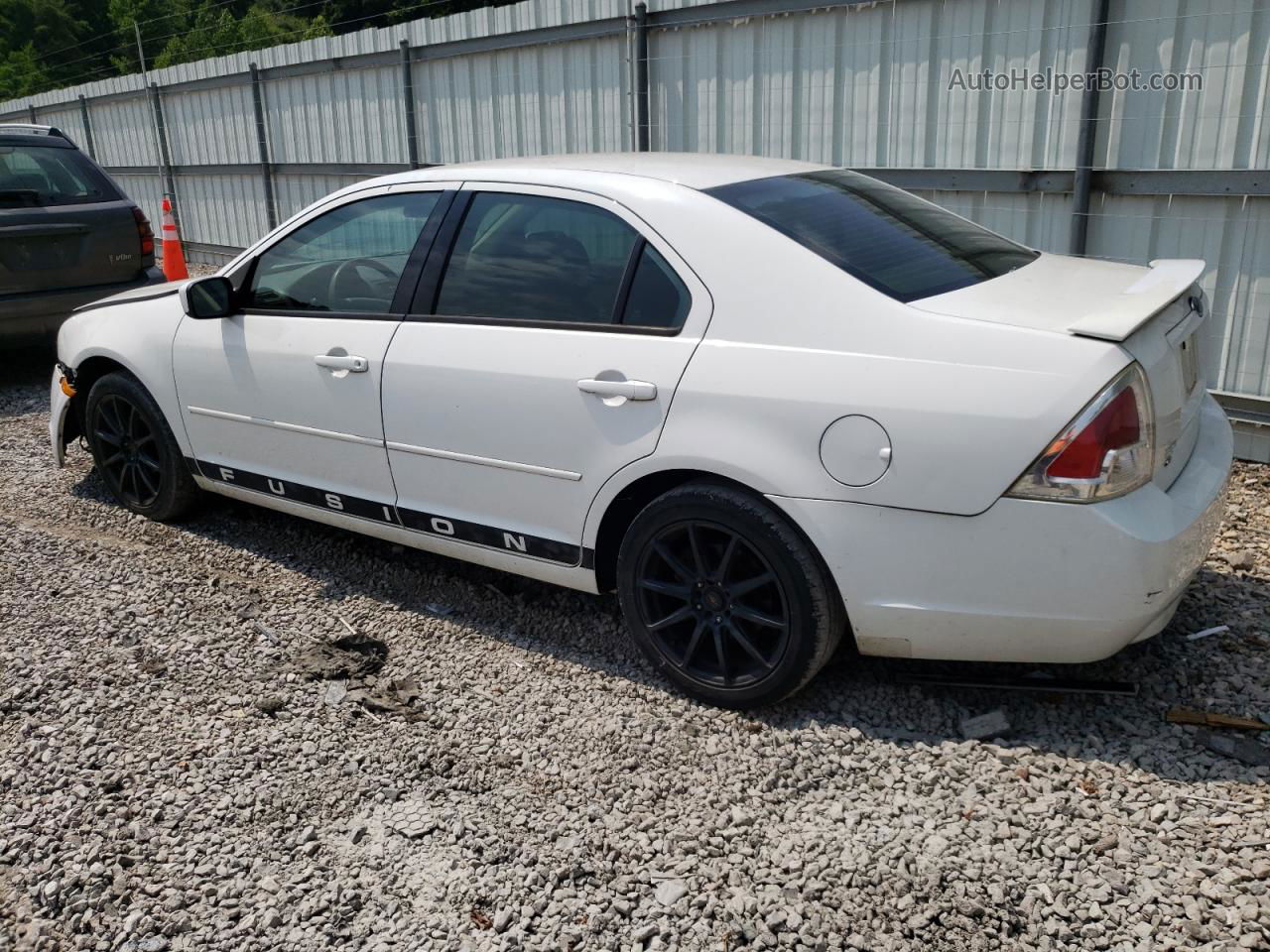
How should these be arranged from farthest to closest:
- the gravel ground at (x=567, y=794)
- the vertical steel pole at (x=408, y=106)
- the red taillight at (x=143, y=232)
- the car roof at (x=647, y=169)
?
the vertical steel pole at (x=408, y=106)
the red taillight at (x=143, y=232)
the car roof at (x=647, y=169)
the gravel ground at (x=567, y=794)

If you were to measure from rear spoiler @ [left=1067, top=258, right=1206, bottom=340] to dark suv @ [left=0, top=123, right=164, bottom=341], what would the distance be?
702cm

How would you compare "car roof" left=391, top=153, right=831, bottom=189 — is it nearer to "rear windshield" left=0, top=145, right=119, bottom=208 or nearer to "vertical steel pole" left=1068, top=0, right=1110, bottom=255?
"vertical steel pole" left=1068, top=0, right=1110, bottom=255

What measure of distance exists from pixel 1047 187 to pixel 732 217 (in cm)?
338

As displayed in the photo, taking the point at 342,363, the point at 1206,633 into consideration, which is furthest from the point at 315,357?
the point at 1206,633

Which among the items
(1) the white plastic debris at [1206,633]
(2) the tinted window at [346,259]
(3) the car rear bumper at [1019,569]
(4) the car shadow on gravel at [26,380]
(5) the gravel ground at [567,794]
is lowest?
(4) the car shadow on gravel at [26,380]

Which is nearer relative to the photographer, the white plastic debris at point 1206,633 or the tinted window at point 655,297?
the tinted window at point 655,297

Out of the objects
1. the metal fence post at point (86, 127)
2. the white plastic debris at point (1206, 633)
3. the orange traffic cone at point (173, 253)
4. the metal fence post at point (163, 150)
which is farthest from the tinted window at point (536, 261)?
the metal fence post at point (86, 127)

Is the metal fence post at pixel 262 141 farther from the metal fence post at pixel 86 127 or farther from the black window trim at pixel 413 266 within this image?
the black window trim at pixel 413 266

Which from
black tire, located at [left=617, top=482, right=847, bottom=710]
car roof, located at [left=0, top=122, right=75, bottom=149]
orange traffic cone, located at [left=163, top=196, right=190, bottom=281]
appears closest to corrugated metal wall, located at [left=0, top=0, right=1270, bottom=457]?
black tire, located at [left=617, top=482, right=847, bottom=710]

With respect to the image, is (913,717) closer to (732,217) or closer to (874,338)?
(874,338)

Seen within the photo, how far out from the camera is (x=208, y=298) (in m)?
4.57

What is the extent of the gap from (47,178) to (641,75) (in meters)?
4.37

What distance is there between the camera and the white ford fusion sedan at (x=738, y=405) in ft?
9.67

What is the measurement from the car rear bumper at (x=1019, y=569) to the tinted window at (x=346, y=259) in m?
1.88
